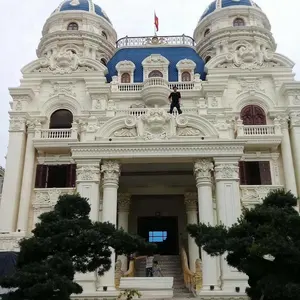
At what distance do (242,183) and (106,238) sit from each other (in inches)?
484

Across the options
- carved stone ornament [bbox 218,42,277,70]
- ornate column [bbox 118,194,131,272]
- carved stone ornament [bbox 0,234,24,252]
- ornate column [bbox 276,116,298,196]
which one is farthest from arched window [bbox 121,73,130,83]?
carved stone ornament [bbox 0,234,24,252]

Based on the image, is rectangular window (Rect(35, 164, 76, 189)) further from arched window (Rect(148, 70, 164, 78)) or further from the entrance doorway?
arched window (Rect(148, 70, 164, 78))

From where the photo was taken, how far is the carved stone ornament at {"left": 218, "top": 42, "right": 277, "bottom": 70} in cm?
2627

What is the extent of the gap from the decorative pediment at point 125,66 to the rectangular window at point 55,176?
7559mm

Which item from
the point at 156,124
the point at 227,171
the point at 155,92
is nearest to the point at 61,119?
the point at 155,92

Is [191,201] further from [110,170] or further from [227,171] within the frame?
[110,170]

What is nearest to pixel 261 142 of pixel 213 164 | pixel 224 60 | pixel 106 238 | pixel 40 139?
pixel 213 164

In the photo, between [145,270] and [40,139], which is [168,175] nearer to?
[145,270]

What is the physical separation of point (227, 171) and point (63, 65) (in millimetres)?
12776

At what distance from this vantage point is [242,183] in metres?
22.8

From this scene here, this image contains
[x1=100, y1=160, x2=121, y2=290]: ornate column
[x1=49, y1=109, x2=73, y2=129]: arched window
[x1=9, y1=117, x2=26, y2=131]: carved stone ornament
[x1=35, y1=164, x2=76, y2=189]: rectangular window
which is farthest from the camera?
[x1=49, y1=109, x2=73, y2=129]: arched window

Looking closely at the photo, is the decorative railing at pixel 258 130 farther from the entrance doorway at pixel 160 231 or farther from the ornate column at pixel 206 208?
the entrance doorway at pixel 160 231

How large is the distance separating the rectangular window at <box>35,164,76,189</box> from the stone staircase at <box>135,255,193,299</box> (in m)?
5.69

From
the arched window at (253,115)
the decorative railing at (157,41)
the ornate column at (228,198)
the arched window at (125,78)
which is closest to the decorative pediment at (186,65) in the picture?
the decorative railing at (157,41)
